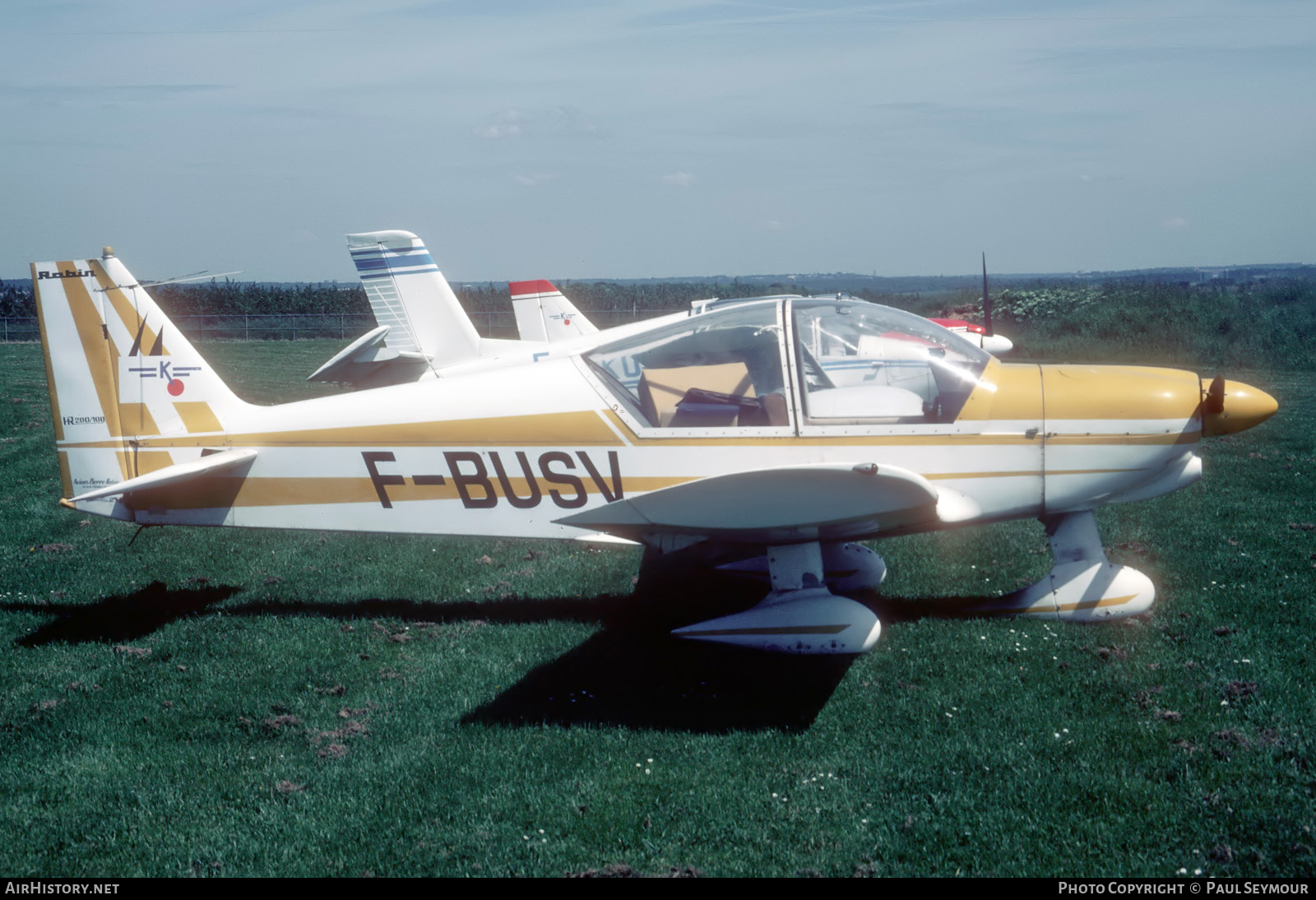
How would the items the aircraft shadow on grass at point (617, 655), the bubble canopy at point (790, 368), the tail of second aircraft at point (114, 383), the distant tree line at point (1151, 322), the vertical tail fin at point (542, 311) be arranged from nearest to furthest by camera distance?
the aircraft shadow on grass at point (617, 655), the bubble canopy at point (790, 368), the tail of second aircraft at point (114, 383), the vertical tail fin at point (542, 311), the distant tree line at point (1151, 322)

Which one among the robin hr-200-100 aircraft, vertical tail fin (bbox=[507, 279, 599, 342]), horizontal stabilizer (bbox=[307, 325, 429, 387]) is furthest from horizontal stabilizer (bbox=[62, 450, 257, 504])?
vertical tail fin (bbox=[507, 279, 599, 342])

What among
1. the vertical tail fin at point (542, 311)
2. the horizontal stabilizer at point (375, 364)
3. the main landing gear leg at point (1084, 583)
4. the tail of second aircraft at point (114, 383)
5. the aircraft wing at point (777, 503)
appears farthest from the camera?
the vertical tail fin at point (542, 311)

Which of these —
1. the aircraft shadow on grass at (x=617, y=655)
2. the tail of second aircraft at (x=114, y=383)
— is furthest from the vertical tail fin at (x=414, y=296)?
the tail of second aircraft at (x=114, y=383)

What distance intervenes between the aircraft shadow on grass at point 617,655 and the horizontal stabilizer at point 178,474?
103 centimetres

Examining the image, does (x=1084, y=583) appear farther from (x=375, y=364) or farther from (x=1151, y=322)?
(x=1151, y=322)

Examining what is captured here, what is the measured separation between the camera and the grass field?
144 inches

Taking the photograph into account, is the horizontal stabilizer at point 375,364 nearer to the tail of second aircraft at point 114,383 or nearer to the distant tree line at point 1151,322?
the distant tree line at point 1151,322

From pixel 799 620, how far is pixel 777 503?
73 cm

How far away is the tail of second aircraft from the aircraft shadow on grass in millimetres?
934

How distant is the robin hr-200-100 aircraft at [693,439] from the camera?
5176 millimetres

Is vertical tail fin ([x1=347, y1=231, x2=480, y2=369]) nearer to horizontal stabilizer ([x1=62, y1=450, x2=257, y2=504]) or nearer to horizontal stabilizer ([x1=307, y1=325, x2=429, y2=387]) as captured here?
horizontal stabilizer ([x1=307, y1=325, x2=429, y2=387])

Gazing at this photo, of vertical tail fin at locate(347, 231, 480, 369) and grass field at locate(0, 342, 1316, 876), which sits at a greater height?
vertical tail fin at locate(347, 231, 480, 369)

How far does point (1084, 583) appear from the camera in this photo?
559 centimetres
